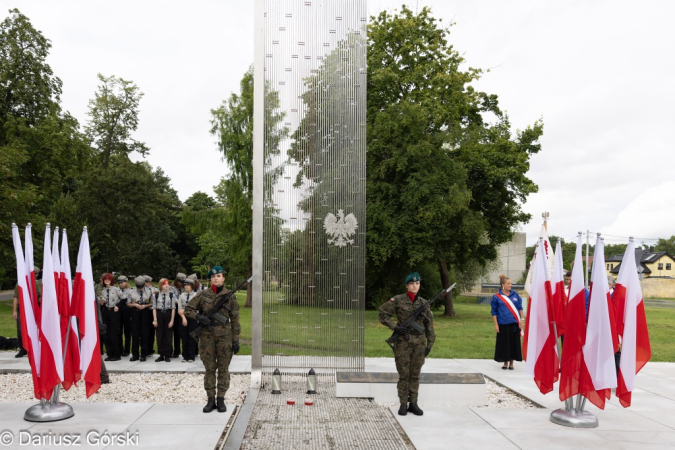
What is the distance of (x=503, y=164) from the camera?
83.2ft

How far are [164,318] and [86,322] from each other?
4.53 meters

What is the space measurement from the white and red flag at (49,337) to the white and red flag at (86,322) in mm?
348

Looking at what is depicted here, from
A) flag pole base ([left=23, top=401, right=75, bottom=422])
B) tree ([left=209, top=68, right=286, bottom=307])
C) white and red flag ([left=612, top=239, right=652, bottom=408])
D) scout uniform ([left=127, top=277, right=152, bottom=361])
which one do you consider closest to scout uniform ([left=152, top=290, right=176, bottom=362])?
scout uniform ([left=127, top=277, right=152, bottom=361])

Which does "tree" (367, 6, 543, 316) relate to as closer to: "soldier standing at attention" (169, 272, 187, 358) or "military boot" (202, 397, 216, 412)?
"soldier standing at attention" (169, 272, 187, 358)

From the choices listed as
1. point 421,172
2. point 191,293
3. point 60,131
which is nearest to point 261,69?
point 191,293

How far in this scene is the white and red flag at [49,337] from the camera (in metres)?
7.05

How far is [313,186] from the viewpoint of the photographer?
1016 centimetres

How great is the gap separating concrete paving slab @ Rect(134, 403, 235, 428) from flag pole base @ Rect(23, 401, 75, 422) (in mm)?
899

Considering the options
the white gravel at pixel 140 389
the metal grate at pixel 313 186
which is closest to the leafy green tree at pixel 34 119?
the white gravel at pixel 140 389

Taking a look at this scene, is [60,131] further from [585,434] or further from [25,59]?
[585,434]

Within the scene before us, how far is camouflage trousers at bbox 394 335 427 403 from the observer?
780 cm

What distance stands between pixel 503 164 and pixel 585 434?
19.6m

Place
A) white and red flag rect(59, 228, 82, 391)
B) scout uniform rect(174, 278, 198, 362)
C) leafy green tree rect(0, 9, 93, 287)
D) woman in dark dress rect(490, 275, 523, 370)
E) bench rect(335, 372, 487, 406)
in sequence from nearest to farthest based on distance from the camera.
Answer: white and red flag rect(59, 228, 82, 391), bench rect(335, 372, 487, 406), woman in dark dress rect(490, 275, 523, 370), scout uniform rect(174, 278, 198, 362), leafy green tree rect(0, 9, 93, 287)

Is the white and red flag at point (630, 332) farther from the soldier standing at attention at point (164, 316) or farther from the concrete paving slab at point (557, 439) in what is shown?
the soldier standing at attention at point (164, 316)
